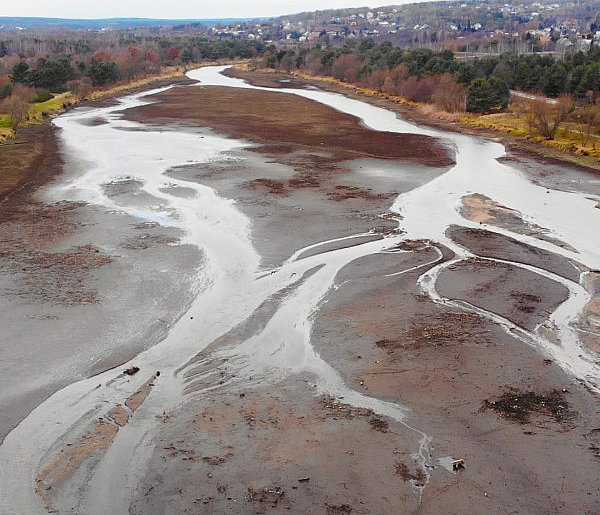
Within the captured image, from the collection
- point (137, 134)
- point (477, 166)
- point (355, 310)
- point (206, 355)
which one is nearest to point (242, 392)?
point (206, 355)

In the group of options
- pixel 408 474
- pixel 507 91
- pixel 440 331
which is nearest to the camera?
pixel 408 474

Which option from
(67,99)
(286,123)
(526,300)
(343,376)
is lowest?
(67,99)

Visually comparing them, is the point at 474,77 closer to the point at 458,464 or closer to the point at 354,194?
the point at 354,194

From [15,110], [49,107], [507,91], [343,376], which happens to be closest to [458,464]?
[343,376]

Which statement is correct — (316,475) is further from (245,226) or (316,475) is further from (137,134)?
(137,134)

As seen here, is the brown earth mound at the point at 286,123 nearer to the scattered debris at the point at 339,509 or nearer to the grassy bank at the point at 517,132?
the grassy bank at the point at 517,132

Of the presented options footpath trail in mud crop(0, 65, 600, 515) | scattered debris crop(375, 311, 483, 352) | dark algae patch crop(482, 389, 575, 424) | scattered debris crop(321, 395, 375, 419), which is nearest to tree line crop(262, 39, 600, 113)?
footpath trail in mud crop(0, 65, 600, 515)
